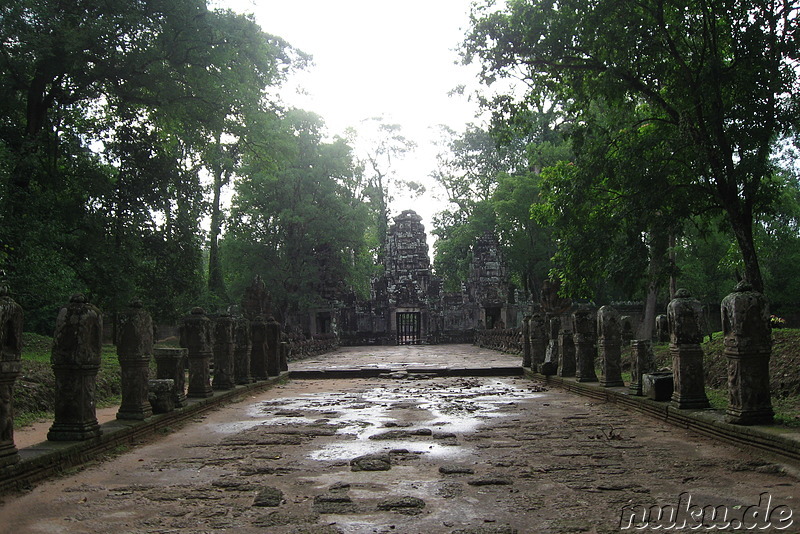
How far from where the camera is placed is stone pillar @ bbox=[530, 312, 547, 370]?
16.7 metres

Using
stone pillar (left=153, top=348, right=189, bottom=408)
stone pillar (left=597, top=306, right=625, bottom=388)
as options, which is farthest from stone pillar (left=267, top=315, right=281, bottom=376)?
stone pillar (left=597, top=306, right=625, bottom=388)

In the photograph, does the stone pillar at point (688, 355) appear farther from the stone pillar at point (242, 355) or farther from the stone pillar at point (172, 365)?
the stone pillar at point (242, 355)

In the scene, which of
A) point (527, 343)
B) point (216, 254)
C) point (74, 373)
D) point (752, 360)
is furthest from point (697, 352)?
point (216, 254)

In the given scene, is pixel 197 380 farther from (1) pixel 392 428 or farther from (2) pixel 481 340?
(2) pixel 481 340

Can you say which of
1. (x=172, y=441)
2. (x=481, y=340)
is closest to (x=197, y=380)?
(x=172, y=441)

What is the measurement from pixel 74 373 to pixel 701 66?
939cm

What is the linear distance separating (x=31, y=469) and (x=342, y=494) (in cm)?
289

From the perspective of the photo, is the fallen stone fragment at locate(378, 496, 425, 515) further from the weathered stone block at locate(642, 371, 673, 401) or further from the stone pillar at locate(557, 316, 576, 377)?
the stone pillar at locate(557, 316, 576, 377)

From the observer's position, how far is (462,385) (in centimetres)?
1472

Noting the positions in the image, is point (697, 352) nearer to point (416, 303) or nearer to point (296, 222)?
point (296, 222)

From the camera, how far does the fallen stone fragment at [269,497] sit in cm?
489

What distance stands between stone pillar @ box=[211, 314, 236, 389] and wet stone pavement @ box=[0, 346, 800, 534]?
3.08 m

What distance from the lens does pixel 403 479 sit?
5.58 m

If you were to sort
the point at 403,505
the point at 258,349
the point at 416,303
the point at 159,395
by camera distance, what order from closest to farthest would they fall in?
the point at 403,505 → the point at 159,395 → the point at 258,349 → the point at 416,303
